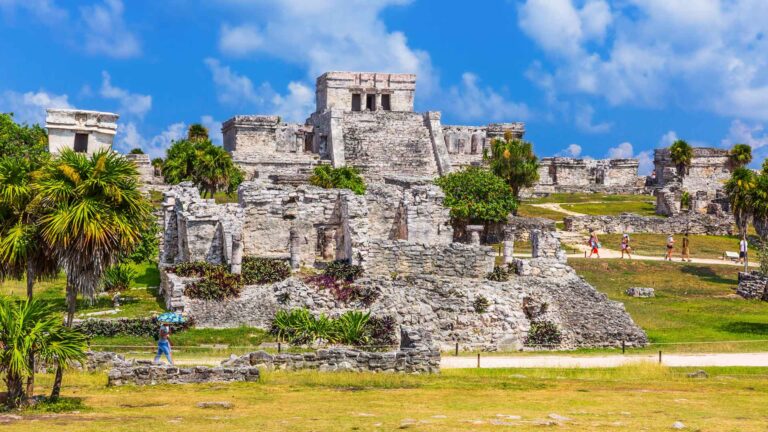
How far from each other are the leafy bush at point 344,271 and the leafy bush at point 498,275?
437cm

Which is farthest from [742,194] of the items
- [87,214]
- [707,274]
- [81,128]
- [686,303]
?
[87,214]

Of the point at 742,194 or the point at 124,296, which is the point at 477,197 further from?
the point at 124,296

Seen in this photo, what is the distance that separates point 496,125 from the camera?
88.1 meters

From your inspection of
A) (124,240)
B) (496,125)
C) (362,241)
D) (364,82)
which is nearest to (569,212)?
(496,125)

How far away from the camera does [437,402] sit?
874 inches

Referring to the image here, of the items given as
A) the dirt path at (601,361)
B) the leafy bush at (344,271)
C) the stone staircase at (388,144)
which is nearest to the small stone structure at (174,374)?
the dirt path at (601,361)

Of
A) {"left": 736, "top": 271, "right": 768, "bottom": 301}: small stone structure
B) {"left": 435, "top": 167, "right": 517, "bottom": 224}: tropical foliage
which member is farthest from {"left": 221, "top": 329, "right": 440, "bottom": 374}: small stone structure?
{"left": 435, "top": 167, "right": 517, "bottom": 224}: tropical foliage

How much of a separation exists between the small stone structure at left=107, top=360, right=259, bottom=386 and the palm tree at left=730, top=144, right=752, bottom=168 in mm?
74767

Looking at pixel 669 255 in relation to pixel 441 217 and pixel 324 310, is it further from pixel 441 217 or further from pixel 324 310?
pixel 324 310

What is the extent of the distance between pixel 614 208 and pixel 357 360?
163 ft

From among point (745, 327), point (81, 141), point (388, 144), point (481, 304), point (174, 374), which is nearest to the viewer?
point (174, 374)

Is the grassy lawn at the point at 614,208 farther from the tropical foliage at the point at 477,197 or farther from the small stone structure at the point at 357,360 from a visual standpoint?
the small stone structure at the point at 357,360

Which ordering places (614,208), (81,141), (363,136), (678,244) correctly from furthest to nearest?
(363,136) < (614,208) < (678,244) < (81,141)

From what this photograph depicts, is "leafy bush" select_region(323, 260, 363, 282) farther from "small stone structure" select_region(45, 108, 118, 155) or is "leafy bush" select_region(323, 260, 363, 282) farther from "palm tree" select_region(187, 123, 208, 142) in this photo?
"palm tree" select_region(187, 123, 208, 142)
